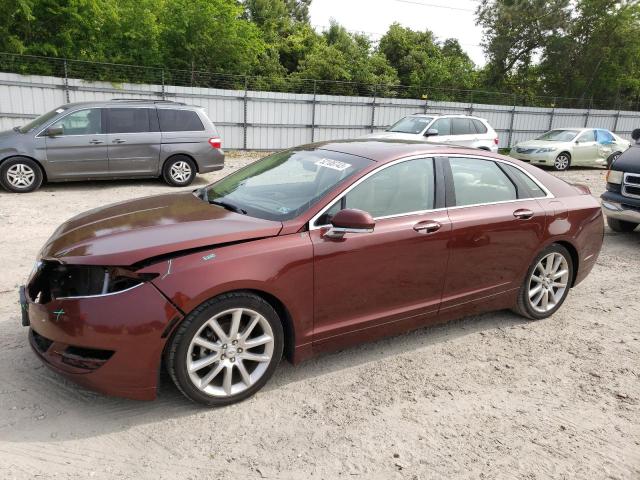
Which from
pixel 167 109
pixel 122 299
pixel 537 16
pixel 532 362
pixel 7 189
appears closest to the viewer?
pixel 122 299

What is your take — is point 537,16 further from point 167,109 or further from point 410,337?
point 410,337

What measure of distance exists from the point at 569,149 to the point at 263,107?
10.2 m

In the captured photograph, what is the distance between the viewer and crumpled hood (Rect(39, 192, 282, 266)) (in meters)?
3.02

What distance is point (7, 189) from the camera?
950 centimetres

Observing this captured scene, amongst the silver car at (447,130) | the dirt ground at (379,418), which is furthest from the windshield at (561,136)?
the dirt ground at (379,418)

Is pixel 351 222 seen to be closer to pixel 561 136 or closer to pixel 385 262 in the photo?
pixel 385 262

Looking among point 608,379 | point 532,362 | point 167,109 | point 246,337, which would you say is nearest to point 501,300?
point 532,362

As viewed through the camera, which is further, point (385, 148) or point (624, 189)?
point (624, 189)

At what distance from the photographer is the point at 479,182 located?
430 cm

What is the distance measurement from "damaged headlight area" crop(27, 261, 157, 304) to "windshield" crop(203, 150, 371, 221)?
0.98 metres

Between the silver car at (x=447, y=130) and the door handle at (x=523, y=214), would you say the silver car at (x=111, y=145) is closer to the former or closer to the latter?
the silver car at (x=447, y=130)

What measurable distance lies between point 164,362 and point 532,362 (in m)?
2.71

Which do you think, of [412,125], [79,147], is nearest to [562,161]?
[412,125]

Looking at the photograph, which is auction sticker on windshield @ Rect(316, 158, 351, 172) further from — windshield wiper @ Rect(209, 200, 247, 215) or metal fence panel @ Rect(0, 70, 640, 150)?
metal fence panel @ Rect(0, 70, 640, 150)
